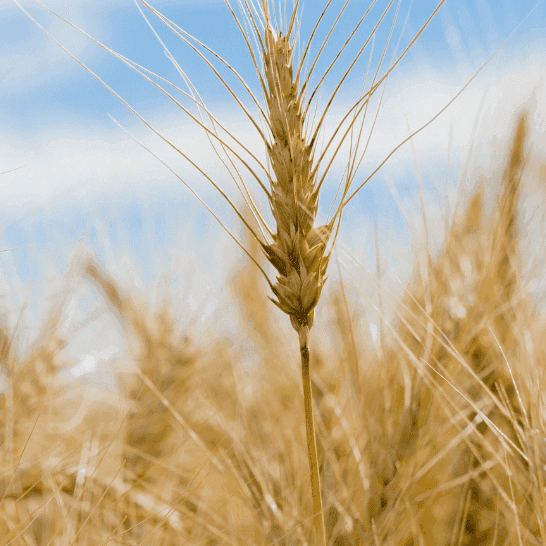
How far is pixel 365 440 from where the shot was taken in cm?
72

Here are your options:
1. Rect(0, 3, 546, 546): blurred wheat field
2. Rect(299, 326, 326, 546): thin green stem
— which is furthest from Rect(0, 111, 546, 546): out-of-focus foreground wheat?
Rect(299, 326, 326, 546): thin green stem

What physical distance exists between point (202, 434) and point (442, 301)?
2.29 ft

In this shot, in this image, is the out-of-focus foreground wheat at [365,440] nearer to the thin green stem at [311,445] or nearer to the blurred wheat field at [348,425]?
the blurred wheat field at [348,425]

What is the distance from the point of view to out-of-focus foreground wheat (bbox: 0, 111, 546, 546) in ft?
2.13

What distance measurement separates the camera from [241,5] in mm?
545

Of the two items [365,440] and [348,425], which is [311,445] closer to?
[365,440]

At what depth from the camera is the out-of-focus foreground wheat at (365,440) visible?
65cm

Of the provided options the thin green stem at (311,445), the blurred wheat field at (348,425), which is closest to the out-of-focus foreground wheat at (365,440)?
the blurred wheat field at (348,425)

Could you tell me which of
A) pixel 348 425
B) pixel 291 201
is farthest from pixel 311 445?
pixel 348 425

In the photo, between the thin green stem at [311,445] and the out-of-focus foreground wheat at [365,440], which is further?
the out-of-focus foreground wheat at [365,440]

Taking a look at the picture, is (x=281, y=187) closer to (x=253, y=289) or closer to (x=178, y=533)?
(x=178, y=533)

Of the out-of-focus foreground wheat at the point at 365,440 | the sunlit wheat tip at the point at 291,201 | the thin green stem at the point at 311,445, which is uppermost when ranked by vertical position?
the sunlit wheat tip at the point at 291,201

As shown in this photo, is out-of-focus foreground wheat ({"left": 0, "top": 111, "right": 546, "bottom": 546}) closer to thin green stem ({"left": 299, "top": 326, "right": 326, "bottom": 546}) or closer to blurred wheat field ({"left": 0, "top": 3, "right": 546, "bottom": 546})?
blurred wheat field ({"left": 0, "top": 3, "right": 546, "bottom": 546})

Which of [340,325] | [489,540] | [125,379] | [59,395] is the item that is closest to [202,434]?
[125,379]
